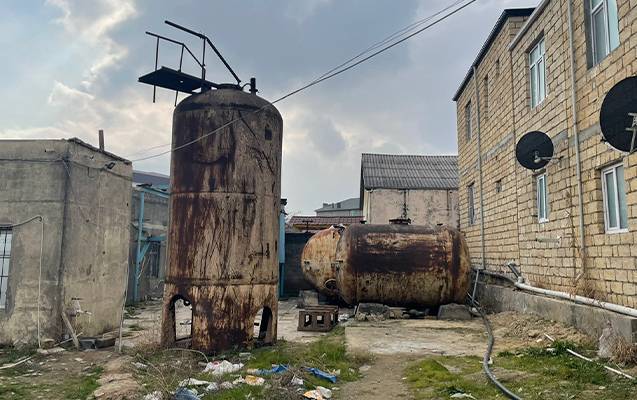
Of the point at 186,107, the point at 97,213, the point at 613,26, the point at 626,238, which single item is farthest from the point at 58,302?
the point at 613,26

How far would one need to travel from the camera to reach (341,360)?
6.65 m

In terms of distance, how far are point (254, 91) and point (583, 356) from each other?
245 inches

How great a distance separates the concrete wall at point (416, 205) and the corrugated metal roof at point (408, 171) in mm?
307

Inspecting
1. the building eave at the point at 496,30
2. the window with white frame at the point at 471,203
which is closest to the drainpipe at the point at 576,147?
the building eave at the point at 496,30

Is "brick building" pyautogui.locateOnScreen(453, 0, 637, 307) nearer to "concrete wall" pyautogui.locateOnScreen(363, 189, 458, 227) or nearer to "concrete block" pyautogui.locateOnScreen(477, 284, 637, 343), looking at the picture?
"concrete block" pyautogui.locateOnScreen(477, 284, 637, 343)

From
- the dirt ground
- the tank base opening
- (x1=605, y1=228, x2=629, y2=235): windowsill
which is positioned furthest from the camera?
the tank base opening

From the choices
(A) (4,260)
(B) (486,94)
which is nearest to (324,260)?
(B) (486,94)

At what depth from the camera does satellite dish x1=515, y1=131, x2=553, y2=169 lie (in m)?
8.51

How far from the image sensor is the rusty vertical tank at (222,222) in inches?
280

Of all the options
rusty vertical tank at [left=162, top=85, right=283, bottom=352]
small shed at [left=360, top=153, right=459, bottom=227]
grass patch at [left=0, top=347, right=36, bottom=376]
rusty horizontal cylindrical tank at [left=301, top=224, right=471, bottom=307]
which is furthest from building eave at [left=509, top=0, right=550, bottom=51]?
small shed at [left=360, top=153, right=459, bottom=227]

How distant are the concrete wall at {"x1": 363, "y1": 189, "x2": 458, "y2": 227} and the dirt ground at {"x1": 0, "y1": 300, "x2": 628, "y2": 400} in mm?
13729

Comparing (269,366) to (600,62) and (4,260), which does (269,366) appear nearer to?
(4,260)

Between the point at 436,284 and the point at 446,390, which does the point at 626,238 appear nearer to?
the point at 446,390

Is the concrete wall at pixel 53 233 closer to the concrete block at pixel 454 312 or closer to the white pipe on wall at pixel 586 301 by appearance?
the concrete block at pixel 454 312
